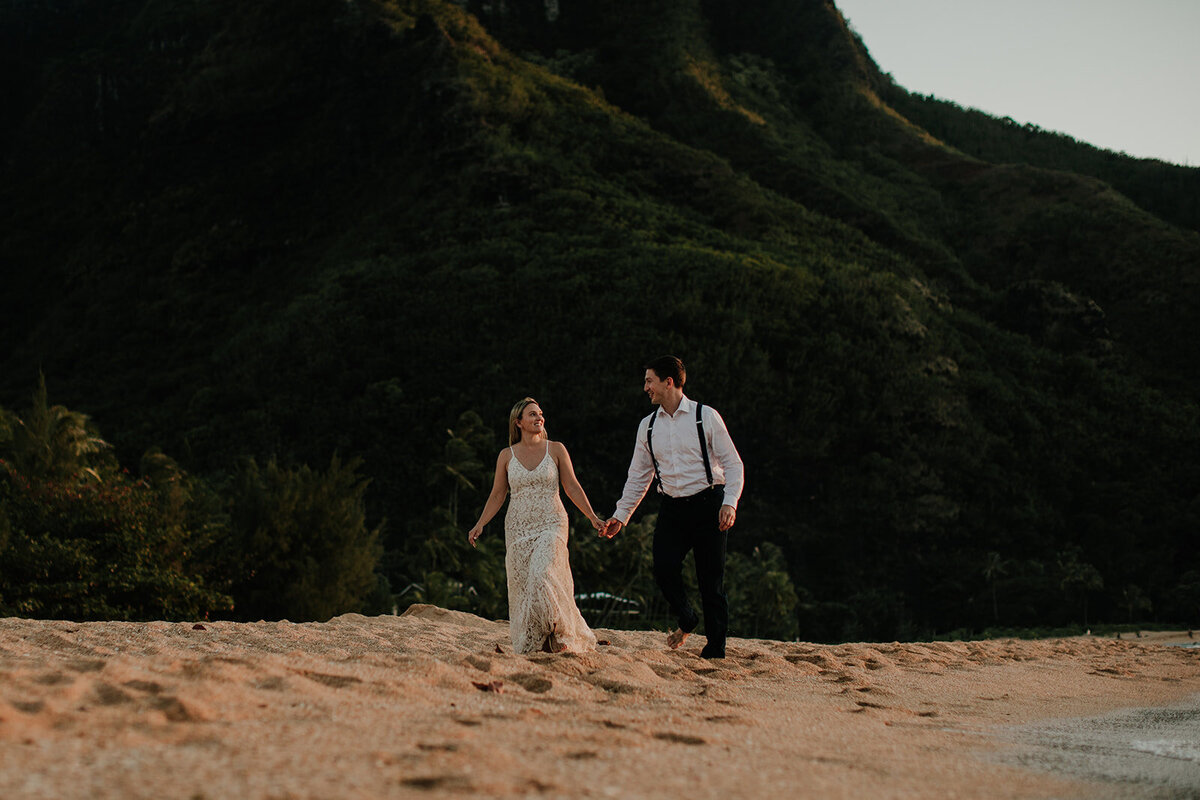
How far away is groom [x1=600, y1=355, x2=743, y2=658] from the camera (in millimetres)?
6305

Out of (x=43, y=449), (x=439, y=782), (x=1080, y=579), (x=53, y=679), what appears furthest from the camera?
(x=1080, y=579)

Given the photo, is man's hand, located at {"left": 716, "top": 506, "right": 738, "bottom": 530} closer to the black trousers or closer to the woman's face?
the black trousers

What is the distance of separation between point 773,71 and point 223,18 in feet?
148

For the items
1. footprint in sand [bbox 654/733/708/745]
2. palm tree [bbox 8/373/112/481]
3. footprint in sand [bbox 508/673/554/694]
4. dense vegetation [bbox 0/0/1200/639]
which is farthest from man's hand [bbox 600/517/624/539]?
palm tree [bbox 8/373/112/481]

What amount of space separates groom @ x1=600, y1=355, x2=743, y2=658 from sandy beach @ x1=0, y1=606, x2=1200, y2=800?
583 mm

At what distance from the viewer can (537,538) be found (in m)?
6.27

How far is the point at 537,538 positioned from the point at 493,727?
281 cm

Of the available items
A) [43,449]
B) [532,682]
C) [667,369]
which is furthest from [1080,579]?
[532,682]

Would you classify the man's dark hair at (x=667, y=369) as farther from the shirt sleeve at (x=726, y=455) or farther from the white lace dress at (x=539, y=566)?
the white lace dress at (x=539, y=566)

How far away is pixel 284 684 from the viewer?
3871mm

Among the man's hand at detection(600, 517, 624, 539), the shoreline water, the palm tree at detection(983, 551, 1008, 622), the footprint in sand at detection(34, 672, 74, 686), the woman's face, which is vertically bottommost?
the palm tree at detection(983, 551, 1008, 622)

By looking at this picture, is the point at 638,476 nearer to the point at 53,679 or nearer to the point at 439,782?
the point at 53,679

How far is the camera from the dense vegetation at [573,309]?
1040 inches

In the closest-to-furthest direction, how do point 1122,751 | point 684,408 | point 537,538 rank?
point 1122,751
point 537,538
point 684,408
